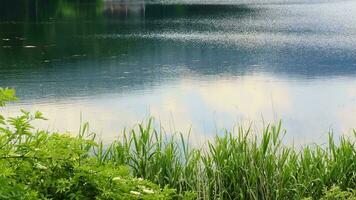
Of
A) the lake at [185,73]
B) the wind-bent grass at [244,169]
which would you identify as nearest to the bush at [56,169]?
the wind-bent grass at [244,169]

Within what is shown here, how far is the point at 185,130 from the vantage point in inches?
336

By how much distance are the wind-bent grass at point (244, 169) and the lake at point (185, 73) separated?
250 cm

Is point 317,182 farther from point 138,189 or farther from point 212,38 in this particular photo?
point 212,38

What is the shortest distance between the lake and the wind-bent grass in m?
2.50

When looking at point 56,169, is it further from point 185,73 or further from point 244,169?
point 185,73

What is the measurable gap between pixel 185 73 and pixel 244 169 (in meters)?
10.5

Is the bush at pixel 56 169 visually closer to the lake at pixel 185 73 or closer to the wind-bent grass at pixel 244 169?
the wind-bent grass at pixel 244 169

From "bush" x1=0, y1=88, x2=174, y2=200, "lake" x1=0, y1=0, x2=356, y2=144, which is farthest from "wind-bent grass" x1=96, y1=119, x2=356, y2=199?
"lake" x1=0, y1=0, x2=356, y2=144

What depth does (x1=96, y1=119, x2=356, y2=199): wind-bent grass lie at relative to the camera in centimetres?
443

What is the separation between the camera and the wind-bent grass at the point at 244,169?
443 cm

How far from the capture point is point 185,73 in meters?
14.9

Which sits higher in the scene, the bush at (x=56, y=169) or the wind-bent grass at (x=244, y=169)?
the bush at (x=56, y=169)

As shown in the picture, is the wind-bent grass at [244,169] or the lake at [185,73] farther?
the lake at [185,73]

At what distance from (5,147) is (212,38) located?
20390 mm
